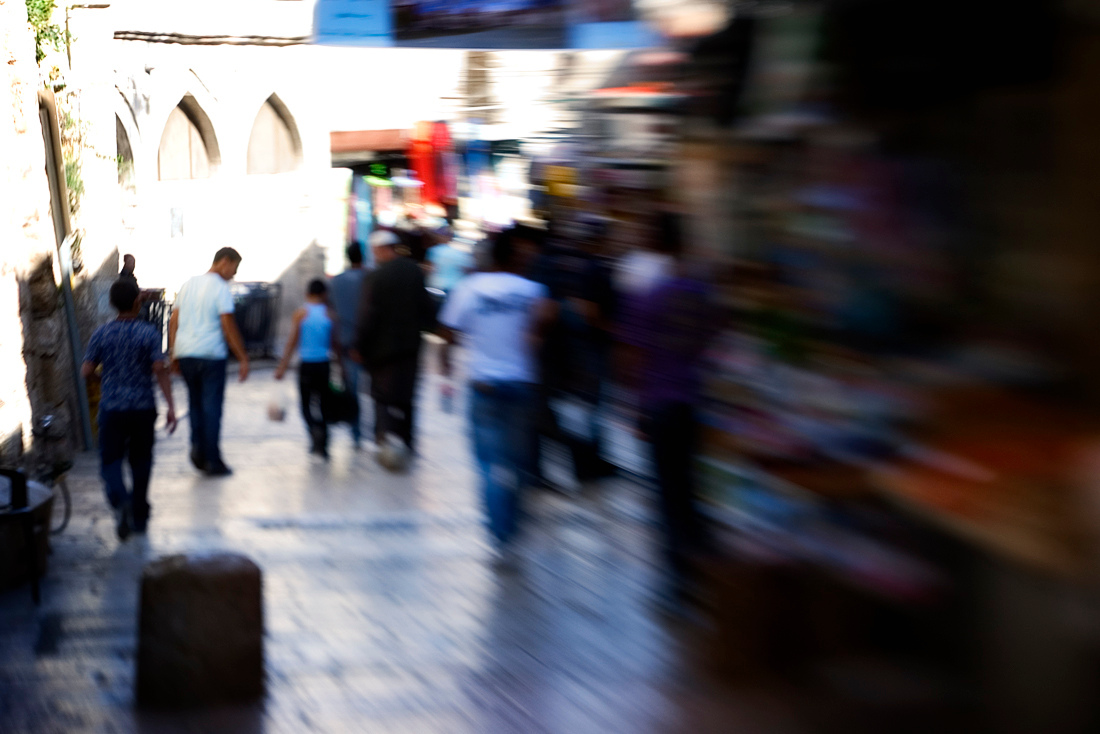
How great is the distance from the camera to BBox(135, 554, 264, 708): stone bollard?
4617mm

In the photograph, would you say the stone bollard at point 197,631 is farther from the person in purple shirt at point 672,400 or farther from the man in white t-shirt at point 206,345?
the man in white t-shirt at point 206,345

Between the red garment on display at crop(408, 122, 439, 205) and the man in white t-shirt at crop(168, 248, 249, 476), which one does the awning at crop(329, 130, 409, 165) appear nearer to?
the red garment on display at crop(408, 122, 439, 205)

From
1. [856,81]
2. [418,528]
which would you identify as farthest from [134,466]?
[856,81]

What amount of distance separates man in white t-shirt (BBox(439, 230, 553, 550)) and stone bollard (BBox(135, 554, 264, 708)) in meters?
2.24

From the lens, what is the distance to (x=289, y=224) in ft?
73.7

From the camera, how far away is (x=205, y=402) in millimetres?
9500

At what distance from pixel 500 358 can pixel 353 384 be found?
436 cm

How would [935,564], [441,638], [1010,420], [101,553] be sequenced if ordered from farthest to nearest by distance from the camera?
1. [101,553]
2. [441,638]
3. [935,564]
4. [1010,420]

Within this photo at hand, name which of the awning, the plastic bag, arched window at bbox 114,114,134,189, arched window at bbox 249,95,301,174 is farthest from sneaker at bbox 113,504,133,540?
arched window at bbox 249,95,301,174

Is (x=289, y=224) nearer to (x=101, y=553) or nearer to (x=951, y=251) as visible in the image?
Answer: (x=101, y=553)

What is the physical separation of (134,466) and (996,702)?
5778mm

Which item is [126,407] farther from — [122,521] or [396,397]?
[396,397]

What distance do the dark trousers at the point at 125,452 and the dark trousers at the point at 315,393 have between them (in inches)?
110

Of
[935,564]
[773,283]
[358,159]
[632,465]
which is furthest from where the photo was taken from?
[358,159]
